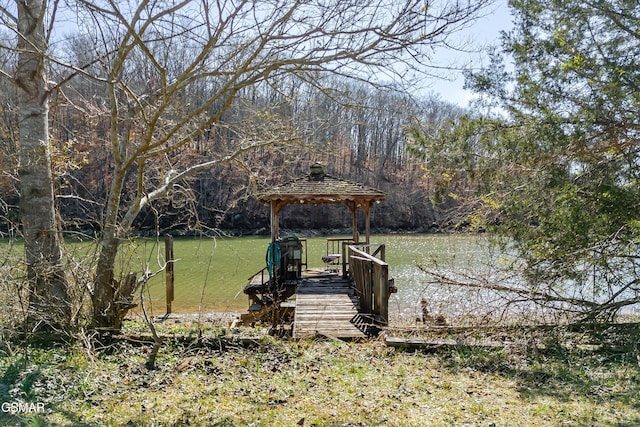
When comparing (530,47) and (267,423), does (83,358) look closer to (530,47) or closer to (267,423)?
(267,423)

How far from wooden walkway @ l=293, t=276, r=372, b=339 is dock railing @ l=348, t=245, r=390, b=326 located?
0.72ft

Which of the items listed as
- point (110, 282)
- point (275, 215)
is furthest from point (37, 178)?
point (275, 215)

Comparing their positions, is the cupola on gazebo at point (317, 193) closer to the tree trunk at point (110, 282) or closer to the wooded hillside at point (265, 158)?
the wooded hillside at point (265, 158)

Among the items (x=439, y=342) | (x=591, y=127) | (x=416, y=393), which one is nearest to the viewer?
(x=416, y=393)

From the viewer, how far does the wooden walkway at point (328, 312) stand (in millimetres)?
6738

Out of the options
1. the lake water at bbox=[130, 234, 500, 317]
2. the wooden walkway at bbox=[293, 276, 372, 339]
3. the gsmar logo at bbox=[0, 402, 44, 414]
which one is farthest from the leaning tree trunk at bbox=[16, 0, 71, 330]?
the wooden walkway at bbox=[293, 276, 372, 339]

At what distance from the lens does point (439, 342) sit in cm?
573

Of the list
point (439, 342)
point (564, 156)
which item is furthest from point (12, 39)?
point (564, 156)

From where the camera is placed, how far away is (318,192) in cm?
1127

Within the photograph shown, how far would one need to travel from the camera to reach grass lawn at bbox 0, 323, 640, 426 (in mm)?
3447

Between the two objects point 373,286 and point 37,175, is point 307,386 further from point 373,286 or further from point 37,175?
point 37,175

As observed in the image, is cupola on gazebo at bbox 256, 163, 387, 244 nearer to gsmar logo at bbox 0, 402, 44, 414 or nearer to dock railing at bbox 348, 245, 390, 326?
dock railing at bbox 348, 245, 390, 326

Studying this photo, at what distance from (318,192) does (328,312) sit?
13.2 feet

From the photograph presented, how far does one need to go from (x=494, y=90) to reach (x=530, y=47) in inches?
28.1
